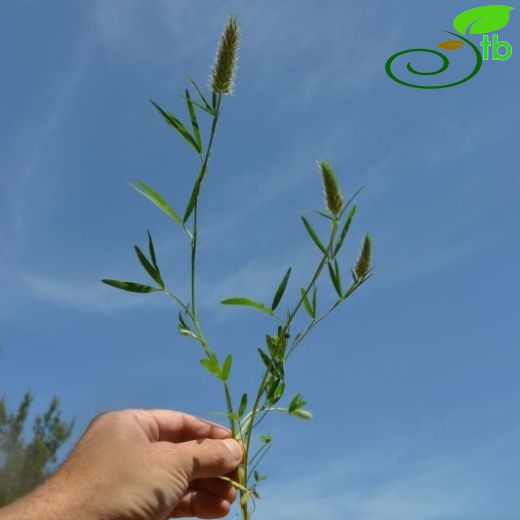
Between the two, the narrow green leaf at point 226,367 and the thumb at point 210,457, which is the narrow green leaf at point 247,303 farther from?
the thumb at point 210,457

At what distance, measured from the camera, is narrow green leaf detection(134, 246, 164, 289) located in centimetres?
147

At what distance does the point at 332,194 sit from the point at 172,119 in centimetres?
40

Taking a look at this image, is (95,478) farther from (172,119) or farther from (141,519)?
(172,119)

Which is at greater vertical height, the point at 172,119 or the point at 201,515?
the point at 172,119

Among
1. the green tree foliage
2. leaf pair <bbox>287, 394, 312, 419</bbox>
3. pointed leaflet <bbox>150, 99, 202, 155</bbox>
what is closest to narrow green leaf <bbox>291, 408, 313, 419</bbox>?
leaf pair <bbox>287, 394, 312, 419</bbox>

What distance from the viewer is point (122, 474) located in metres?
1.41

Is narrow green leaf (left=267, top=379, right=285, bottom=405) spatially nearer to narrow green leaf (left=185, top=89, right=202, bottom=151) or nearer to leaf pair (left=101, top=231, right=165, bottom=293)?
leaf pair (left=101, top=231, right=165, bottom=293)

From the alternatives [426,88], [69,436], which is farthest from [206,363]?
[69,436]

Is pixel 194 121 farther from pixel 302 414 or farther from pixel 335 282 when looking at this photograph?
pixel 302 414

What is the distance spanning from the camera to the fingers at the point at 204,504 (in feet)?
5.75

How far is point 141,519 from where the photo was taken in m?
1.41

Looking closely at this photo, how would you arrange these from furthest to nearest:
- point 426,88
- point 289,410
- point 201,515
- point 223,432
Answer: point 426,88
point 201,515
point 223,432
point 289,410

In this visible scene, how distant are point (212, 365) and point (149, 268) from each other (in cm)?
25

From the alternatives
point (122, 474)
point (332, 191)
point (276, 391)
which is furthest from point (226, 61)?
point (122, 474)
